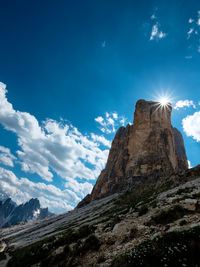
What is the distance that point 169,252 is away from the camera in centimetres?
470

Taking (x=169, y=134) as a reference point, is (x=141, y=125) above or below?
above

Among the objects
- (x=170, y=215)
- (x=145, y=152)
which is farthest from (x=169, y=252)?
(x=145, y=152)

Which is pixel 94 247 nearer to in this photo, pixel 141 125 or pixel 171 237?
pixel 171 237

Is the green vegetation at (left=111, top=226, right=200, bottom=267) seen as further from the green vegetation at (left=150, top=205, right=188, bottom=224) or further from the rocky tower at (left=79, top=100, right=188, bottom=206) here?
the rocky tower at (left=79, top=100, right=188, bottom=206)

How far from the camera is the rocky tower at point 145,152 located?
62656 millimetres

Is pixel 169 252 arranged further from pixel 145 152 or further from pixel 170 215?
pixel 145 152

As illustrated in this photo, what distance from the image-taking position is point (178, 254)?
4.54 meters

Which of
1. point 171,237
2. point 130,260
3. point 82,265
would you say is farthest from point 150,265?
point 82,265

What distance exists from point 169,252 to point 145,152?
67368 millimetres

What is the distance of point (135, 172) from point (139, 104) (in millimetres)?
40711

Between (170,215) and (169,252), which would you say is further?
(170,215)

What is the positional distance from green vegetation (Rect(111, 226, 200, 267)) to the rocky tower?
57.1m

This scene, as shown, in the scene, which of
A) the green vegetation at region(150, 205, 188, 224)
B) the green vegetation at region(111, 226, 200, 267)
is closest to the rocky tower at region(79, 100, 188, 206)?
the green vegetation at region(150, 205, 188, 224)

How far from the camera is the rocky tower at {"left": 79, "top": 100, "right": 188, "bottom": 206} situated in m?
62.7
